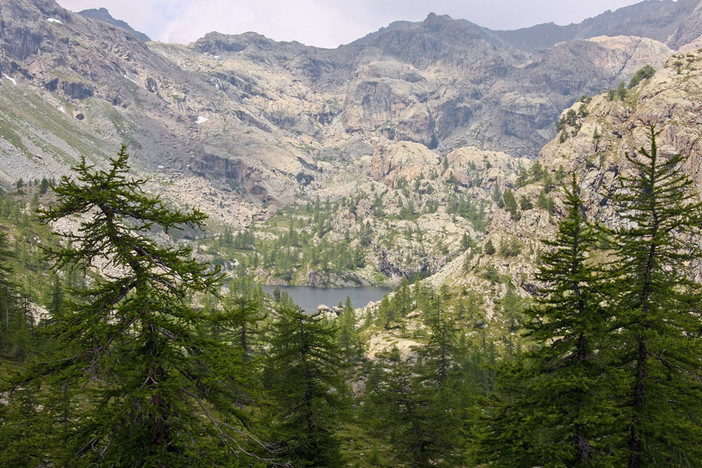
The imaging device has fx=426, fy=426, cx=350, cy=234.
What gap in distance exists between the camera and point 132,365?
500 inches

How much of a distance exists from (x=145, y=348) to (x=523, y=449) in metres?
14.7

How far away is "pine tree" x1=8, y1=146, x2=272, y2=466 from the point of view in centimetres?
1192

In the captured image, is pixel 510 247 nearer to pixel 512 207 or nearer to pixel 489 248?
pixel 489 248

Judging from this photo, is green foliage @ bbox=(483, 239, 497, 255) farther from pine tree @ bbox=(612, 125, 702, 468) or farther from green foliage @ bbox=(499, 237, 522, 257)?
pine tree @ bbox=(612, 125, 702, 468)

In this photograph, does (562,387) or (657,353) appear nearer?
(562,387)

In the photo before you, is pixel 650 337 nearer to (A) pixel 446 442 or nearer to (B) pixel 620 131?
(A) pixel 446 442

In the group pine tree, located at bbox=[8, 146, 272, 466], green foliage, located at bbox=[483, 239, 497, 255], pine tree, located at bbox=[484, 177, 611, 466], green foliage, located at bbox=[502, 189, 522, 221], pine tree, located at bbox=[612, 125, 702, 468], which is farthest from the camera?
green foliage, located at bbox=[502, 189, 522, 221]

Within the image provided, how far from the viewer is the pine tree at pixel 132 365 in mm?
11922

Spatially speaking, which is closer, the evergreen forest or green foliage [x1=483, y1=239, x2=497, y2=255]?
the evergreen forest

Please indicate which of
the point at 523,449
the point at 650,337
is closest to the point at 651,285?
the point at 650,337

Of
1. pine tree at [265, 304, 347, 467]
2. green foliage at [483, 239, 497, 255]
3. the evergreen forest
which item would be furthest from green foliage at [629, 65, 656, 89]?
pine tree at [265, 304, 347, 467]

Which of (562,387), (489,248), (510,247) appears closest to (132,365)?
(562,387)

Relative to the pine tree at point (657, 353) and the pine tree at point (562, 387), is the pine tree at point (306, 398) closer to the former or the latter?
the pine tree at point (562, 387)

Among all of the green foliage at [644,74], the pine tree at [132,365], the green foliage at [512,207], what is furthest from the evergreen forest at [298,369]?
the green foliage at [644,74]
